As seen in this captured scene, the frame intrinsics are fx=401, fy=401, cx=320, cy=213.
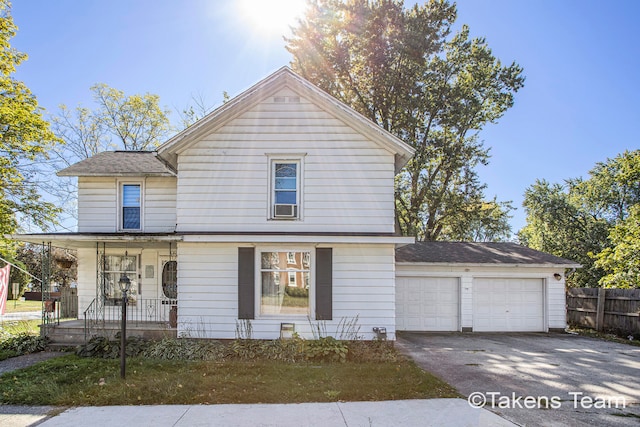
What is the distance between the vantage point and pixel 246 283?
33.4 feet

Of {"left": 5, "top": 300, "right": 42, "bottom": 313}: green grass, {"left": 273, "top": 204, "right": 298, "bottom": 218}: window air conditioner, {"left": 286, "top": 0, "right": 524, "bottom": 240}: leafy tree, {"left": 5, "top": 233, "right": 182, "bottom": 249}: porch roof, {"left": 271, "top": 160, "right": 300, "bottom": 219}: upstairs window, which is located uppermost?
{"left": 286, "top": 0, "right": 524, "bottom": 240}: leafy tree

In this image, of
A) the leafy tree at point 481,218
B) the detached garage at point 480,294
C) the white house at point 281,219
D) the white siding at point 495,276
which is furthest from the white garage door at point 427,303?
the leafy tree at point 481,218

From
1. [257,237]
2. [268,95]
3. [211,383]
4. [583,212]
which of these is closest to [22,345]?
[211,383]

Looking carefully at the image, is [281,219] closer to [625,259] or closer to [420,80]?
[625,259]

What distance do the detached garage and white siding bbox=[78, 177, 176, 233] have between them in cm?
808

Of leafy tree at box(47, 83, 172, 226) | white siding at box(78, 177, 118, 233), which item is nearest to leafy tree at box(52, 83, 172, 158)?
leafy tree at box(47, 83, 172, 226)

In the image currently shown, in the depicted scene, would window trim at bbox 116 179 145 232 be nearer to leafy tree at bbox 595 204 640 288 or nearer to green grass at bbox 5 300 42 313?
green grass at bbox 5 300 42 313

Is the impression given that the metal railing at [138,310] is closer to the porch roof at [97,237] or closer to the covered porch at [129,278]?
the covered porch at [129,278]

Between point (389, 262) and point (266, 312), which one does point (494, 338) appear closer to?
point (389, 262)

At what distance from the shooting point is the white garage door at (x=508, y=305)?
1473 cm

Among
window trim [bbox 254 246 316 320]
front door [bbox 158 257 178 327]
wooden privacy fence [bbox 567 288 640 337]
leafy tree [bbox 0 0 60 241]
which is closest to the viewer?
window trim [bbox 254 246 316 320]

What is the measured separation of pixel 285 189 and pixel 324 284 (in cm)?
270

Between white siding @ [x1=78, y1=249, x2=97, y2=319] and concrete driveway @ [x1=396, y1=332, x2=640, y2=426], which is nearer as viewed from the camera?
concrete driveway @ [x1=396, y1=332, x2=640, y2=426]

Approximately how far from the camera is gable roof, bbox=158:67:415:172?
10.5m
